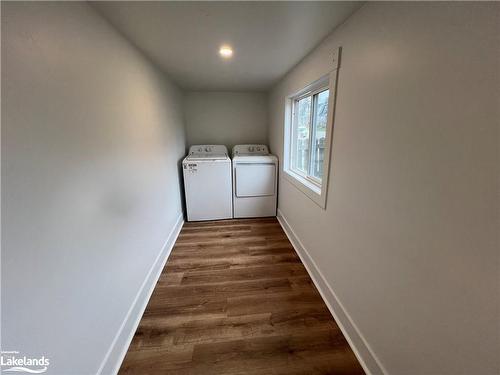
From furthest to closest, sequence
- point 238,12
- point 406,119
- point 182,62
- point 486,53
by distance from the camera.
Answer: point 182,62 → point 238,12 → point 406,119 → point 486,53

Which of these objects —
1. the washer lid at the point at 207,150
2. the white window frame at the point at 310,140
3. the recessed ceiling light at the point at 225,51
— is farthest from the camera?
the washer lid at the point at 207,150

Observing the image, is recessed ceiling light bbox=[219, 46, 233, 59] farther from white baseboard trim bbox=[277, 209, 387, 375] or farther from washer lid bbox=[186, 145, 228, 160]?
white baseboard trim bbox=[277, 209, 387, 375]

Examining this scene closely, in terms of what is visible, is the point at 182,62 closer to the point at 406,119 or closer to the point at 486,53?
the point at 406,119

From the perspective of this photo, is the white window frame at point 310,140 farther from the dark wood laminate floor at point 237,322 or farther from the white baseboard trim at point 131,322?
the white baseboard trim at point 131,322

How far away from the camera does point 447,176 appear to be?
27.0 inches

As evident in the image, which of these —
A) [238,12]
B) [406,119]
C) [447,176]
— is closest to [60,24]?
[238,12]

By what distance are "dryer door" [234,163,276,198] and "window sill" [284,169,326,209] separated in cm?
44

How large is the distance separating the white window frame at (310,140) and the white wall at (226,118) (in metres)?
1.12

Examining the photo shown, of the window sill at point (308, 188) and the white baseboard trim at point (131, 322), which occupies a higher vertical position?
the window sill at point (308, 188)

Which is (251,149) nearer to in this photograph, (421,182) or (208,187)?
(208,187)

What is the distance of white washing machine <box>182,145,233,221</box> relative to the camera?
2.87 meters

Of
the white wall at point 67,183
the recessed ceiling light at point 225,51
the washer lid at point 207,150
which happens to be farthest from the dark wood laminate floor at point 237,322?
the recessed ceiling light at point 225,51

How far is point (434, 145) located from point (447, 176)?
0.12 m

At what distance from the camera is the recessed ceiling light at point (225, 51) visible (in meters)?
1.59
